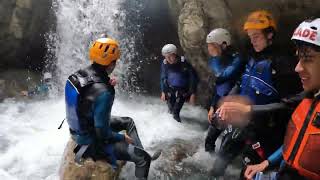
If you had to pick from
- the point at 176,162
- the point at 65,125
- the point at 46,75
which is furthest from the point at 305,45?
the point at 46,75

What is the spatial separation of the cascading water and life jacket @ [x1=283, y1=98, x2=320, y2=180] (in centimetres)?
325

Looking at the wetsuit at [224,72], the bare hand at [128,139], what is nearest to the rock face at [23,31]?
the wetsuit at [224,72]

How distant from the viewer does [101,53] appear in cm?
423

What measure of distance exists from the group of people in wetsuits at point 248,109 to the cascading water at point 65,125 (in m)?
0.94

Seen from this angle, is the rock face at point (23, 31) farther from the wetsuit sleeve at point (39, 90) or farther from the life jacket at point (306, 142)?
the life jacket at point (306, 142)

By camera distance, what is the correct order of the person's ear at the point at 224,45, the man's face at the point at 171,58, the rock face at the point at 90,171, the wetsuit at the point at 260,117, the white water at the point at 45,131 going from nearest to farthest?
the wetsuit at the point at 260,117 → the rock face at the point at 90,171 → the person's ear at the point at 224,45 → the white water at the point at 45,131 → the man's face at the point at 171,58

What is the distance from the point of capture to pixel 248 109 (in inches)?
115

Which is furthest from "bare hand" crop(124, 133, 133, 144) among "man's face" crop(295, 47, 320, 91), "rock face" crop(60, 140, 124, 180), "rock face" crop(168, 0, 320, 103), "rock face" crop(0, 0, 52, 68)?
"rock face" crop(0, 0, 52, 68)

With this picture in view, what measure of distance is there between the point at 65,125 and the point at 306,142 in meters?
6.52

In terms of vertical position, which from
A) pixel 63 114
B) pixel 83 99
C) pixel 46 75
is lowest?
pixel 63 114

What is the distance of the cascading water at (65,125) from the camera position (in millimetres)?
6039

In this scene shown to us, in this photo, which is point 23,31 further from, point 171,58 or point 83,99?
point 83,99

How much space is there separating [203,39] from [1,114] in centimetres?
535

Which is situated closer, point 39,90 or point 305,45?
point 305,45
